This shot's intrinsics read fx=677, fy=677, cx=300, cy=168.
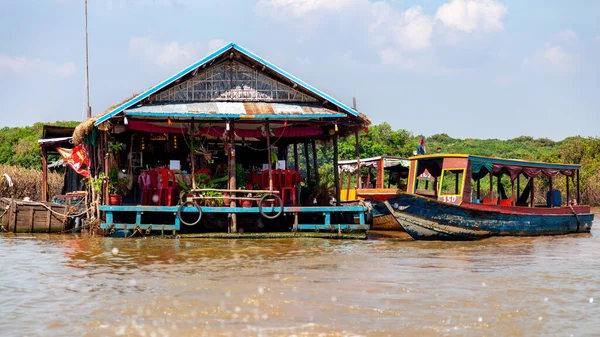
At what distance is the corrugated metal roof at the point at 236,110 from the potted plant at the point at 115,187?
1.80m

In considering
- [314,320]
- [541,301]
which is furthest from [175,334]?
[541,301]

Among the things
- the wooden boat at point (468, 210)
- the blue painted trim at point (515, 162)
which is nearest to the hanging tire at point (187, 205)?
the wooden boat at point (468, 210)

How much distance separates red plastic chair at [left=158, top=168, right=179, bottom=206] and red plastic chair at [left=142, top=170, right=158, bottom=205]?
0.60 ft

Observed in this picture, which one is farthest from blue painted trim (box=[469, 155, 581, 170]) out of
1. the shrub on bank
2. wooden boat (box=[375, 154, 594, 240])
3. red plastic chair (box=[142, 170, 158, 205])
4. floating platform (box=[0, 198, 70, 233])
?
the shrub on bank

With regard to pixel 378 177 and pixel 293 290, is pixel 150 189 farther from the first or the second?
pixel 378 177

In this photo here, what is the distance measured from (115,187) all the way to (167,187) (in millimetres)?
1398

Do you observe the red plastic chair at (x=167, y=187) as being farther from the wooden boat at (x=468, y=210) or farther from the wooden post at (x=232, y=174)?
the wooden boat at (x=468, y=210)

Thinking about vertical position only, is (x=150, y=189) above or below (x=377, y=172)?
below

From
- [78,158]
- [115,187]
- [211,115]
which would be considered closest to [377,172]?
[211,115]

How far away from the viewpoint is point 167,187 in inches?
607

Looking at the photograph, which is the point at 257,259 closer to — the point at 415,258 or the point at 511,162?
the point at 415,258

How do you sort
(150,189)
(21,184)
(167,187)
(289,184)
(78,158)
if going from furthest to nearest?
(21,184), (78,158), (289,184), (150,189), (167,187)

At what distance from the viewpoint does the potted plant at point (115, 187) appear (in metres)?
15.5

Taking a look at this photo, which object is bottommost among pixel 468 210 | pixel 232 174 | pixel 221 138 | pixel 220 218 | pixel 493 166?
pixel 220 218
